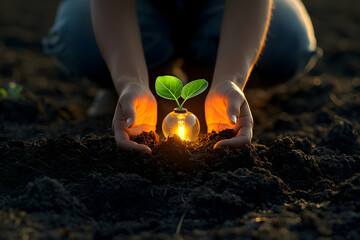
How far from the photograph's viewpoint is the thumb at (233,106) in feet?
6.03

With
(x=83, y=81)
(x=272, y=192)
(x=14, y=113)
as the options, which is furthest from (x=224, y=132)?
(x=83, y=81)

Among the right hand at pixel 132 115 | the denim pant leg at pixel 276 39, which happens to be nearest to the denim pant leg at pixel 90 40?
the denim pant leg at pixel 276 39

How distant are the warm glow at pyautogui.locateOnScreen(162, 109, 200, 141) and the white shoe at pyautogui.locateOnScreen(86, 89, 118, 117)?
1.47 meters

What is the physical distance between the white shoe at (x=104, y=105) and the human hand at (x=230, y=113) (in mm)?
1450

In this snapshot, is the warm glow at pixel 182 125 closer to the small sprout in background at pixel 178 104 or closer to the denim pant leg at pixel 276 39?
the small sprout in background at pixel 178 104

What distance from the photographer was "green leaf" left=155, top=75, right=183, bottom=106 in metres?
1.98

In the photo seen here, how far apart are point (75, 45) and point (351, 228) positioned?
2873mm

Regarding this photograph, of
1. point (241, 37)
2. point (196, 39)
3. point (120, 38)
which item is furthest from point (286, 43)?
point (120, 38)

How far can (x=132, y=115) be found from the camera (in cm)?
181

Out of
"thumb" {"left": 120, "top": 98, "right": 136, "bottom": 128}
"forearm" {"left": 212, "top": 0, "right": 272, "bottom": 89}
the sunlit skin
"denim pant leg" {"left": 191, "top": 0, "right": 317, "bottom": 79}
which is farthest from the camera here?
"denim pant leg" {"left": 191, "top": 0, "right": 317, "bottom": 79}

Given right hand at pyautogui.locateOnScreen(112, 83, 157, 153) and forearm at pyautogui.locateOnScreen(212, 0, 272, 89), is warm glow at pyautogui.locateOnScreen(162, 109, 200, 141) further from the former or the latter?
forearm at pyautogui.locateOnScreen(212, 0, 272, 89)

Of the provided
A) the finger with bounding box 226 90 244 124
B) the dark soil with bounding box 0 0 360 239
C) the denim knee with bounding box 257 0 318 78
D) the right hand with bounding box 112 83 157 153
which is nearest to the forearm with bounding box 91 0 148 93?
the right hand with bounding box 112 83 157 153

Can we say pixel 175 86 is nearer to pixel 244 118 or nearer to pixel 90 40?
pixel 244 118

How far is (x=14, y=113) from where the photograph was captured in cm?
318
